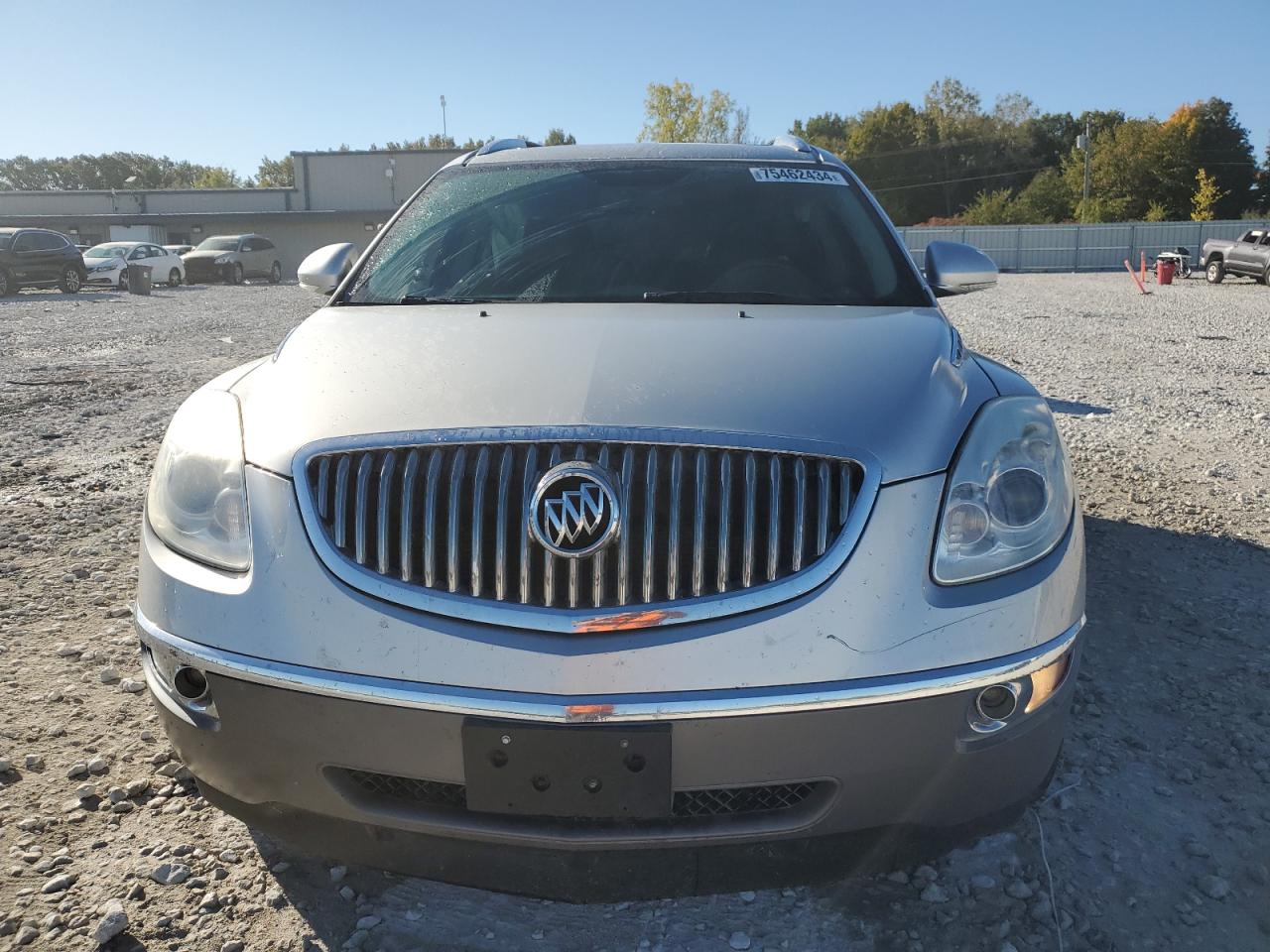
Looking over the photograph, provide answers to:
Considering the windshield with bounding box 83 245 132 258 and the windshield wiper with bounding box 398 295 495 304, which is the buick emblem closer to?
the windshield wiper with bounding box 398 295 495 304

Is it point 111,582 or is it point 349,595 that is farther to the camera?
point 111,582

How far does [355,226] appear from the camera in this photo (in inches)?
2010

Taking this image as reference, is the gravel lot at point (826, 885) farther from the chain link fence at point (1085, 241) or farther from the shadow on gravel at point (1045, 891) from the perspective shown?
the chain link fence at point (1085, 241)

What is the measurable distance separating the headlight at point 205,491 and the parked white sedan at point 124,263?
94.6ft

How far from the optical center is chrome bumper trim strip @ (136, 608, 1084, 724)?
5.48 feet

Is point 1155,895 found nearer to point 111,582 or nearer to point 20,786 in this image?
point 20,786

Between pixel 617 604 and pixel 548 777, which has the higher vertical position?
pixel 617 604

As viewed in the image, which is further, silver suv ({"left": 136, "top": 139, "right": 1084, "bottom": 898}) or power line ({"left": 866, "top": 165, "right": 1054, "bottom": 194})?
power line ({"left": 866, "top": 165, "right": 1054, "bottom": 194})

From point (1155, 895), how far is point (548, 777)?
139 cm

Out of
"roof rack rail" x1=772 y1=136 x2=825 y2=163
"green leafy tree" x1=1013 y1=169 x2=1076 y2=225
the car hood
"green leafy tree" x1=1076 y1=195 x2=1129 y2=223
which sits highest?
"green leafy tree" x1=1013 y1=169 x2=1076 y2=225

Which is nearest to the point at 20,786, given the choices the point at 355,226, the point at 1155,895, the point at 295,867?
the point at 295,867

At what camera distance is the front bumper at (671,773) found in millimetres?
1686

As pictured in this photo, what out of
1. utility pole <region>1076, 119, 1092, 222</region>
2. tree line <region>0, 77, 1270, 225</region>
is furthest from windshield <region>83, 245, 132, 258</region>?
utility pole <region>1076, 119, 1092, 222</region>

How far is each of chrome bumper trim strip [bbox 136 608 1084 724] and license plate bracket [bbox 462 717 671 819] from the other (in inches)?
1.0
